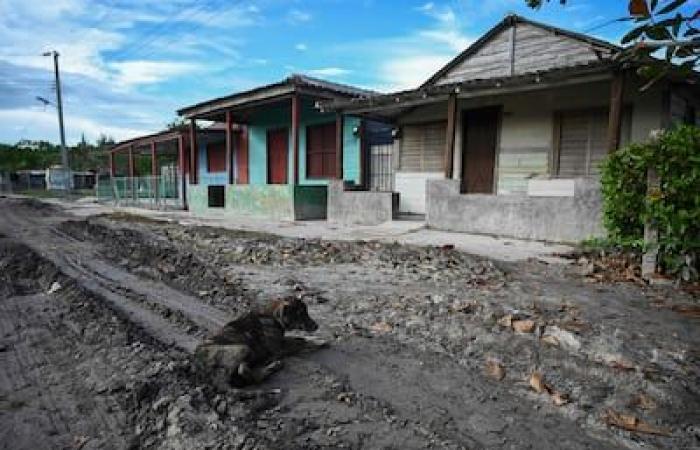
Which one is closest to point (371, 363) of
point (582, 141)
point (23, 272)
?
point (23, 272)

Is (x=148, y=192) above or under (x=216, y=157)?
under

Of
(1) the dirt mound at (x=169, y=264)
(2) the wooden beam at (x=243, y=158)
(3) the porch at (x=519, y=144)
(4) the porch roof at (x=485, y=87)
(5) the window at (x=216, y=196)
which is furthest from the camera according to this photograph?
(2) the wooden beam at (x=243, y=158)

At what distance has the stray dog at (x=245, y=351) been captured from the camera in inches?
102

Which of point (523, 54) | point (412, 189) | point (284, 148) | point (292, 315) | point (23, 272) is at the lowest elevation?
point (23, 272)

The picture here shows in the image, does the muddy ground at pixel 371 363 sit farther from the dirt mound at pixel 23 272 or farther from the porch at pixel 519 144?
the porch at pixel 519 144

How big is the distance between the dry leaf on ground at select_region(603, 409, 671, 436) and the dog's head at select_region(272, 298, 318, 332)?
78.3 inches

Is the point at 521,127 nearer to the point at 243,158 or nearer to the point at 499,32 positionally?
the point at 499,32

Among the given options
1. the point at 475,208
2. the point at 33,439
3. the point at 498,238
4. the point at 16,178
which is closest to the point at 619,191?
the point at 498,238

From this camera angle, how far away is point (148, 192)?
801 inches

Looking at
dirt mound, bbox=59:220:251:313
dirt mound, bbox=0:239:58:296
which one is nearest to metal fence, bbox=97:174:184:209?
dirt mound, bbox=59:220:251:313

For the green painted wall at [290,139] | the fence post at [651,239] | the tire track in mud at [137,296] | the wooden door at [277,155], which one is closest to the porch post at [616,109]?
the fence post at [651,239]

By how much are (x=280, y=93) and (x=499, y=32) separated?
19.2 feet

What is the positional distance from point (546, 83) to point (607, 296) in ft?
15.7

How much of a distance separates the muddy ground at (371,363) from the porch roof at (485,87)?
3661mm
